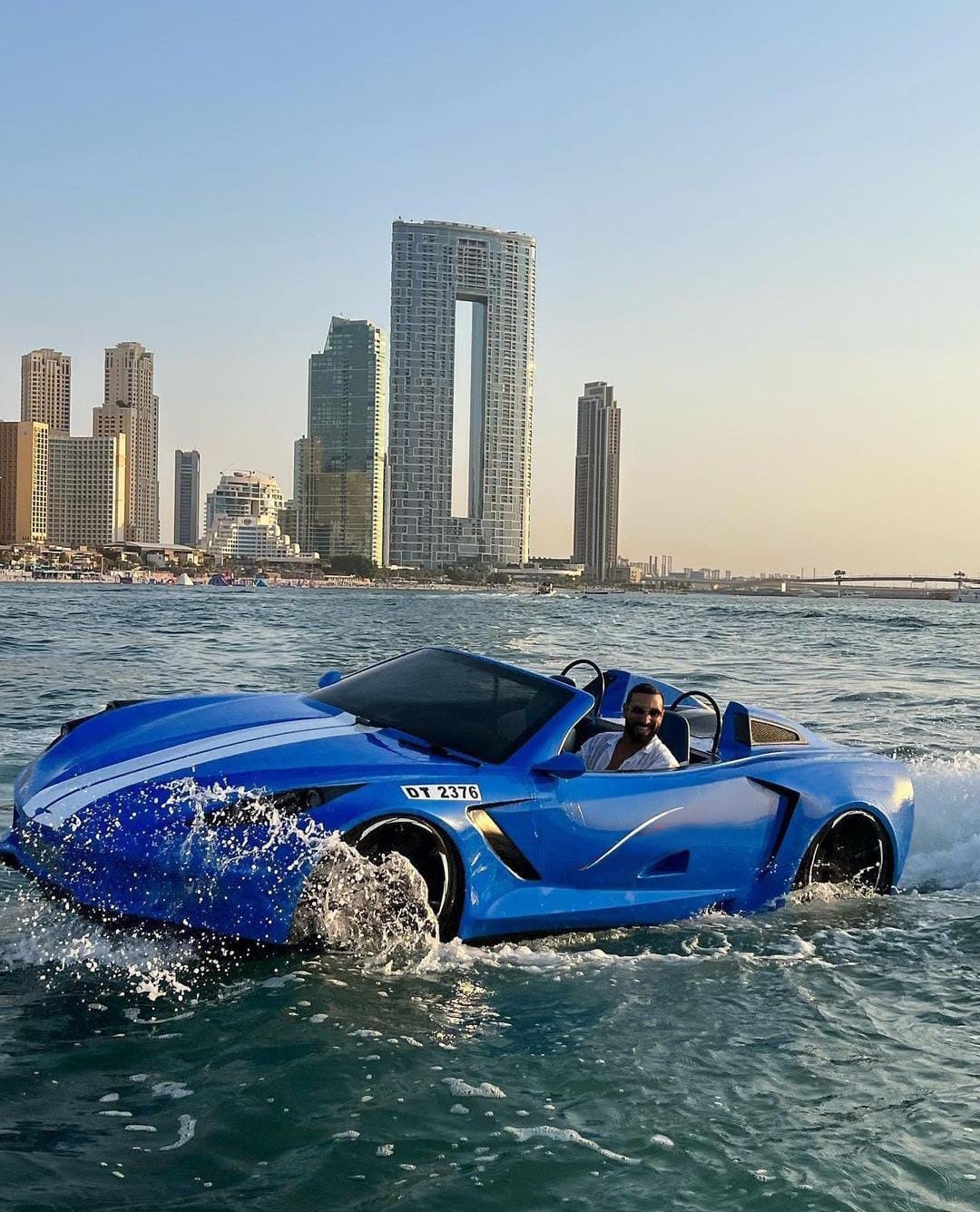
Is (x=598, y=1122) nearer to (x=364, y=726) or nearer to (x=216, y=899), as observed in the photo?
(x=216, y=899)

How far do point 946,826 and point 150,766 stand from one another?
588 centimetres

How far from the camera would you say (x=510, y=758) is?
5.25m

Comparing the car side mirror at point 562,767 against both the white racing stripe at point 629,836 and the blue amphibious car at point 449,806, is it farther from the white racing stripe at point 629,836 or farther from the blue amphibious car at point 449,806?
the white racing stripe at point 629,836

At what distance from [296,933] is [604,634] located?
3550 cm

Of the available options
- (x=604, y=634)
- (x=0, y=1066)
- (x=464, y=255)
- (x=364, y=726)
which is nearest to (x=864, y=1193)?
(x=0, y=1066)

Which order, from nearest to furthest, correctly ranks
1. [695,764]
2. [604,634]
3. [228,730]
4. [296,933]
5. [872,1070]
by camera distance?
[872,1070] < [296,933] < [228,730] < [695,764] < [604,634]

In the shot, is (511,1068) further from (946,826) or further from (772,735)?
(946,826)

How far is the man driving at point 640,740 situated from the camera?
6027 mm

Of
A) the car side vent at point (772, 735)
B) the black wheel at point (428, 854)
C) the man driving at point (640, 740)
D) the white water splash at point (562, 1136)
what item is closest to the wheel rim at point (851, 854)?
the car side vent at point (772, 735)

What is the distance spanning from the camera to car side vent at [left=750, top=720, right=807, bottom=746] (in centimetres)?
641

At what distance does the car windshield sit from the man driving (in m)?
0.56

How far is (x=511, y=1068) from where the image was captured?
3945mm

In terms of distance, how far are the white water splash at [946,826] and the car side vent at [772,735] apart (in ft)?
4.31

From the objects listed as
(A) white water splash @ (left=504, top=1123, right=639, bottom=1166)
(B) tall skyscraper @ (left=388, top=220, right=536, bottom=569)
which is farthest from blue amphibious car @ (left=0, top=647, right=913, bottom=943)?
(B) tall skyscraper @ (left=388, top=220, right=536, bottom=569)
